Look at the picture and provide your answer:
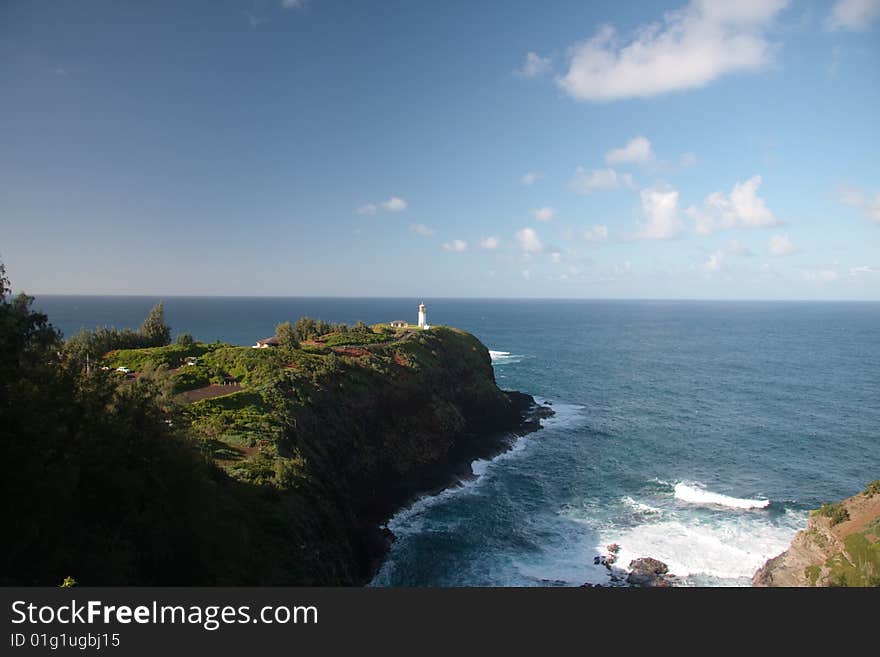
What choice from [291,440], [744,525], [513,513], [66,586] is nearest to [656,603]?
[66,586]

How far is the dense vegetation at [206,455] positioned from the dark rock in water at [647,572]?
1808 centimetres

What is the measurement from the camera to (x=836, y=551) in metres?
23.4

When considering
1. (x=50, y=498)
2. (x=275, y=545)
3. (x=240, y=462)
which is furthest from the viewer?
(x=240, y=462)

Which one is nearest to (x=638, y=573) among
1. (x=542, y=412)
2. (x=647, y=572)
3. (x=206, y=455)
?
(x=647, y=572)

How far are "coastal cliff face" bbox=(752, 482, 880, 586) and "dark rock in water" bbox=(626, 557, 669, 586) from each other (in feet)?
17.7

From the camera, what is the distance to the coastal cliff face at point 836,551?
69.5 ft

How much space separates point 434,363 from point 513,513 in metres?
26.8

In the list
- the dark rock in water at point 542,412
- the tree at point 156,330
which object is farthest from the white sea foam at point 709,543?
the tree at point 156,330

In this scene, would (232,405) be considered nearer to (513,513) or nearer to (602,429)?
(513,513)

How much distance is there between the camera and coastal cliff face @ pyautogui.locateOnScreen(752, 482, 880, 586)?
21172 mm

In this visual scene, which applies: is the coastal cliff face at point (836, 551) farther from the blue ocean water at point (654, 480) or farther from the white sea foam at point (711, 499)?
the white sea foam at point (711, 499)

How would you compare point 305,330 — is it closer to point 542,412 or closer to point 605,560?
point 542,412

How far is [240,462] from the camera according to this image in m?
26.4

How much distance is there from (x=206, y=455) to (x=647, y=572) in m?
29.4
